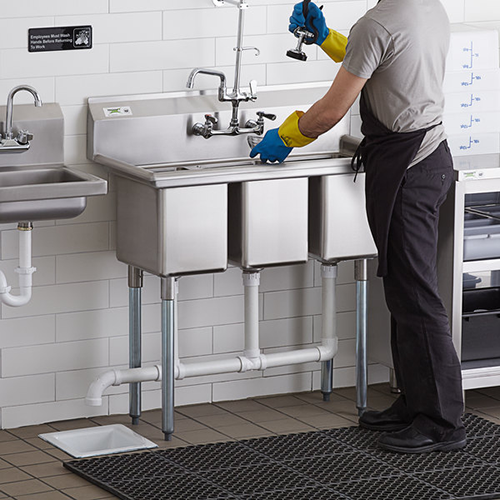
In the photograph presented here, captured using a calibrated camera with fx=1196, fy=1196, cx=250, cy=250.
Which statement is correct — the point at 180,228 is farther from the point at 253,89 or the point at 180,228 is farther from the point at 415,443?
the point at 415,443

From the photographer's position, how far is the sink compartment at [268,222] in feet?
14.4

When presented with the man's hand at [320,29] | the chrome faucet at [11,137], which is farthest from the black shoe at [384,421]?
the chrome faucet at [11,137]

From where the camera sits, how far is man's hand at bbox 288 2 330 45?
14.8ft

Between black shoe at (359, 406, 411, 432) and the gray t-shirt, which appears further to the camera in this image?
black shoe at (359, 406, 411, 432)

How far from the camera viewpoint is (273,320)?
16.6 ft

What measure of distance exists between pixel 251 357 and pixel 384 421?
23.0 inches

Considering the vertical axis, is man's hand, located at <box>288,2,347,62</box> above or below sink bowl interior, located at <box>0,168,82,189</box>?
above

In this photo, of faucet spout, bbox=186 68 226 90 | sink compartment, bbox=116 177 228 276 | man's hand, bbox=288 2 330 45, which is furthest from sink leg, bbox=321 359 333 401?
man's hand, bbox=288 2 330 45

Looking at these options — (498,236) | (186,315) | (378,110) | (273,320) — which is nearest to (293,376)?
(273,320)

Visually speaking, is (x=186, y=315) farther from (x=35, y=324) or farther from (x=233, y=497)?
(x=233, y=497)

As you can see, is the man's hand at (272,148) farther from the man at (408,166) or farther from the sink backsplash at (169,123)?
the sink backsplash at (169,123)

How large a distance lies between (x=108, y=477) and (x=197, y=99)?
154 cm

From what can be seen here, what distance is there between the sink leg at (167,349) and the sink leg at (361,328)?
0.81 m

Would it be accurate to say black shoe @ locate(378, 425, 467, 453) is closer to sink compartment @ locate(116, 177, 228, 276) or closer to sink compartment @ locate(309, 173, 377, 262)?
sink compartment @ locate(309, 173, 377, 262)
